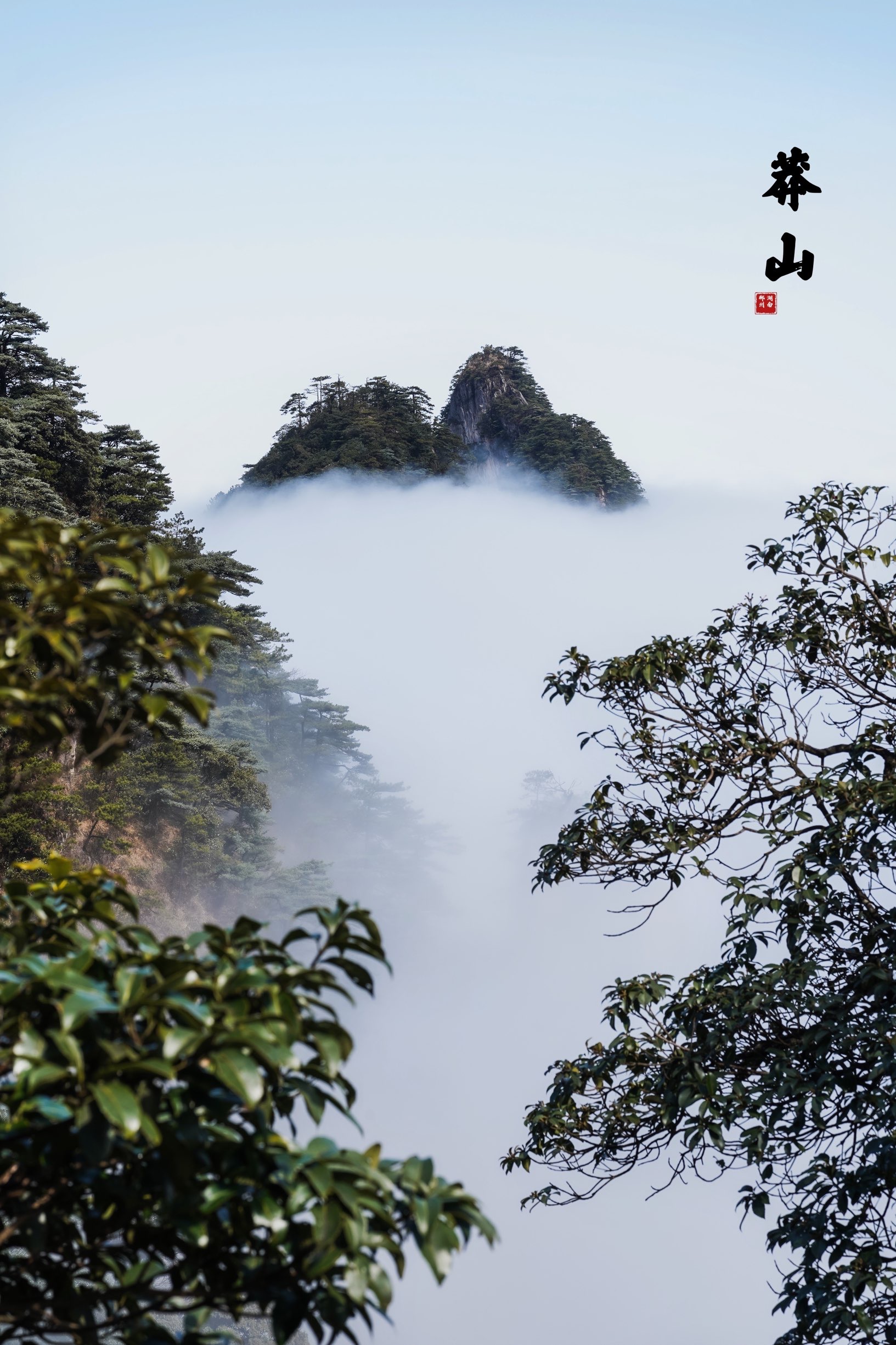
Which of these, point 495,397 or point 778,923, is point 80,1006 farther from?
point 495,397

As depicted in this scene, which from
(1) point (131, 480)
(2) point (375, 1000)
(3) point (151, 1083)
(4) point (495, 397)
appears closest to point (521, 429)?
(4) point (495, 397)

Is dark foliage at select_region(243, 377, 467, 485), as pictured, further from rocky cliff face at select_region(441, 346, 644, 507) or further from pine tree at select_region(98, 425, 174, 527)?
pine tree at select_region(98, 425, 174, 527)

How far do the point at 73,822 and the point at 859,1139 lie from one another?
1376 cm

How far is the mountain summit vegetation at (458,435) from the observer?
42.8m

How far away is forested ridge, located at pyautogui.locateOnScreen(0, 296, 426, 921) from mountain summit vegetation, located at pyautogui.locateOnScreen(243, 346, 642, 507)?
59.9 feet

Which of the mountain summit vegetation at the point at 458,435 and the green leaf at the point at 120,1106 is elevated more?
the mountain summit vegetation at the point at 458,435

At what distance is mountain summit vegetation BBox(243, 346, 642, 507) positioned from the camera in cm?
4281

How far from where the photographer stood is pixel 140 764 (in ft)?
59.8

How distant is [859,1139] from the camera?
3.64m

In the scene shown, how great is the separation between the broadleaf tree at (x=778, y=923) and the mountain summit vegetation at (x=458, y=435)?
124 feet

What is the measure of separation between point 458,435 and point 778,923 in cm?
4514

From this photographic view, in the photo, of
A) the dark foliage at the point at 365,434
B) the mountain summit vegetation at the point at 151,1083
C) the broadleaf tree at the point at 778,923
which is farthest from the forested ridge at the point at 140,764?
the dark foliage at the point at 365,434

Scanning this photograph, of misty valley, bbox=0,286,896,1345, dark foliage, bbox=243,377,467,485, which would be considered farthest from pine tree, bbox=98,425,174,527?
dark foliage, bbox=243,377,467,485

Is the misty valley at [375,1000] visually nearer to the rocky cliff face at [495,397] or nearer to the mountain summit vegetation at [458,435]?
the mountain summit vegetation at [458,435]
